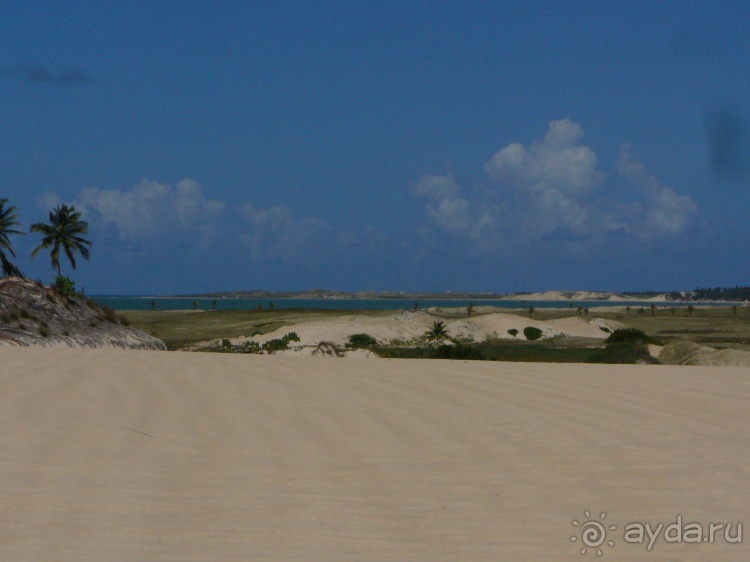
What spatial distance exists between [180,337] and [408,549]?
4818 cm

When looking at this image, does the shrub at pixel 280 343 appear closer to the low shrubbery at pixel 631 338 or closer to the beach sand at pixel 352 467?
the low shrubbery at pixel 631 338

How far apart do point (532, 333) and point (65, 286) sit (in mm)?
41360

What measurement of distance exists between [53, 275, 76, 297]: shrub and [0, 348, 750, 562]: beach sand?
14.9 metres

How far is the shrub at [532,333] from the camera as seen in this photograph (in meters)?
58.6

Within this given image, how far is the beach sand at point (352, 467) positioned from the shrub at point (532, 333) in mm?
49914

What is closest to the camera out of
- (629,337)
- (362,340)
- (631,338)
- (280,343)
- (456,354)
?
(456,354)

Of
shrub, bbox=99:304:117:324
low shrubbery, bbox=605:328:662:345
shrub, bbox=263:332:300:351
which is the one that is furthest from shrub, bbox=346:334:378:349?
shrub, bbox=99:304:117:324

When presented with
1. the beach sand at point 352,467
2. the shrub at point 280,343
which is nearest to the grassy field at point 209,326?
the shrub at point 280,343

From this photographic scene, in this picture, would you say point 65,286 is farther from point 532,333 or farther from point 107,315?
point 532,333

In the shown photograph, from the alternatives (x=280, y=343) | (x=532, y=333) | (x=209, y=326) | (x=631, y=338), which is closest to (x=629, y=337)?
(x=631, y=338)

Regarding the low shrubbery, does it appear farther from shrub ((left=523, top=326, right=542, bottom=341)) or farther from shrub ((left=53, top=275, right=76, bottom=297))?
shrub ((left=53, top=275, right=76, bottom=297))

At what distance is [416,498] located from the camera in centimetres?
470

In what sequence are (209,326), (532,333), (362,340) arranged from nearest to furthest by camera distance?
(362,340) → (532,333) → (209,326)

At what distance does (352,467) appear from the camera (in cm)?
532
